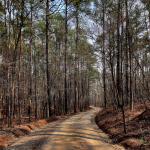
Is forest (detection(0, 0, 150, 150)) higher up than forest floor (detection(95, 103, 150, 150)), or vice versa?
forest (detection(0, 0, 150, 150))

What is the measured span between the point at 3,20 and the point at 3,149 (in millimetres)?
17994

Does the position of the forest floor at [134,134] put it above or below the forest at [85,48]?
below

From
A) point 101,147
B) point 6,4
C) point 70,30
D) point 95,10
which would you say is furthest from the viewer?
point 70,30

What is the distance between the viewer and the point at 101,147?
15.6 m

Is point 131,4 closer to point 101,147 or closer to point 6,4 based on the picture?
point 6,4

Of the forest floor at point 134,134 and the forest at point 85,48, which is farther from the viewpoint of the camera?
the forest at point 85,48

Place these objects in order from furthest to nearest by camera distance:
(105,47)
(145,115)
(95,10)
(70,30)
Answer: (70,30)
(95,10)
(105,47)
(145,115)

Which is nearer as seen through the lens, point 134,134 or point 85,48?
point 134,134

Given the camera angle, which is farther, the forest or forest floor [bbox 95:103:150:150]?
the forest

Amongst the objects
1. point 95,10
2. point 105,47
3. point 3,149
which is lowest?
point 3,149

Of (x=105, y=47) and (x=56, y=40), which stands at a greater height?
(x=56, y=40)

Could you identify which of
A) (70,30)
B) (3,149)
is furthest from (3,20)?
(70,30)

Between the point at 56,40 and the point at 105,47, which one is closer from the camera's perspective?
the point at 105,47

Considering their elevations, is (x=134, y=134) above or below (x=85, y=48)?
below
